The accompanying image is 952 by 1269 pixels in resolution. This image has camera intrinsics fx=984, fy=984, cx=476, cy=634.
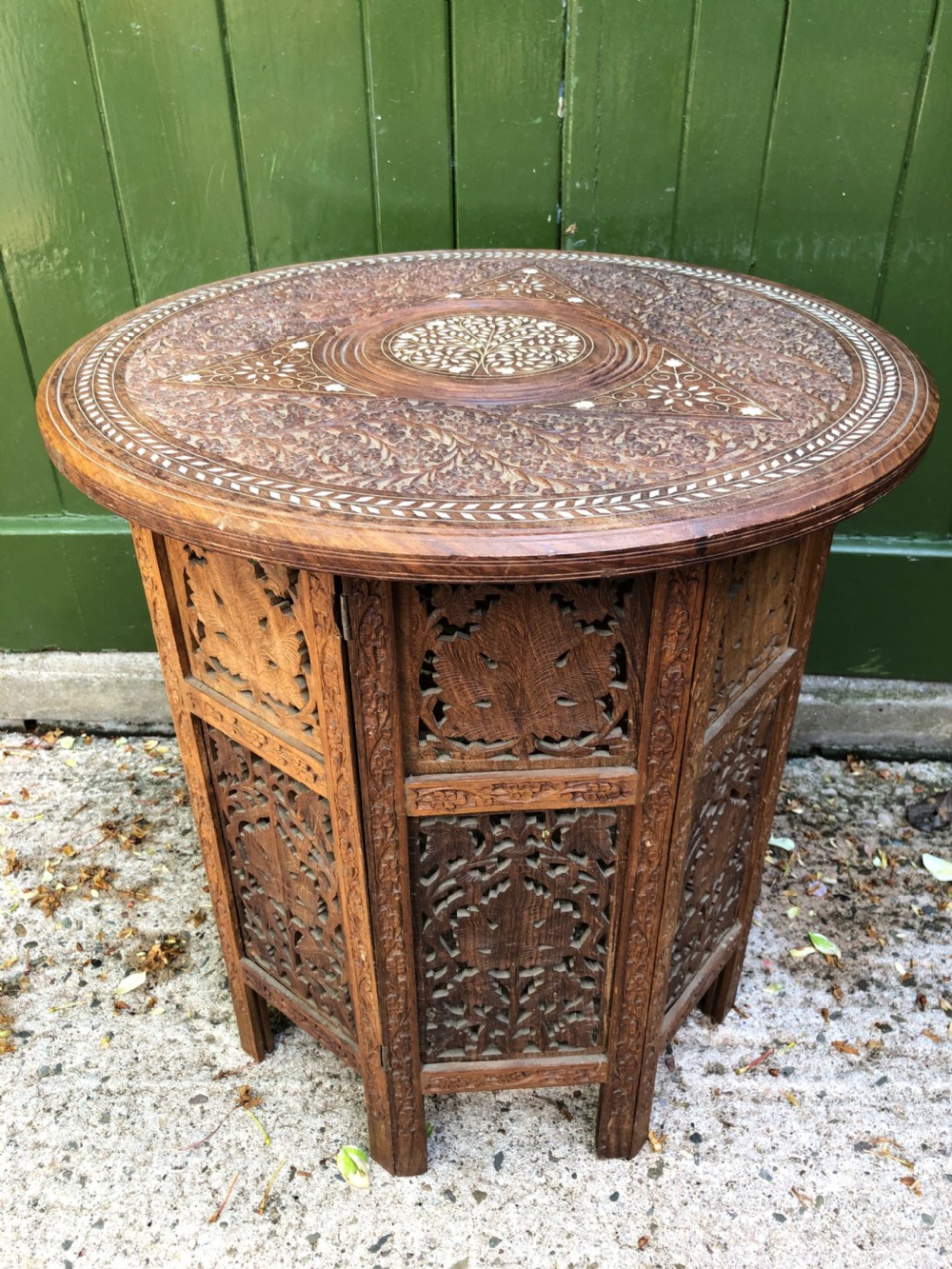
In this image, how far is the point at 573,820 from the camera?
4.90 feet

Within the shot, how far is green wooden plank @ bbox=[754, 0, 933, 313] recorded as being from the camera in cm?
205

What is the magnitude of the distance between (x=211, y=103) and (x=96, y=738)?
5.80ft

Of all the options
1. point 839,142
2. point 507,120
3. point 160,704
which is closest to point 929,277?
point 839,142

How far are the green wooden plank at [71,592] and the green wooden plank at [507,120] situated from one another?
1305mm

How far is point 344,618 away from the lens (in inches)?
48.9

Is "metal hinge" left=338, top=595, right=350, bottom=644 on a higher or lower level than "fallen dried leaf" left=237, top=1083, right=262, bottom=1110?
higher

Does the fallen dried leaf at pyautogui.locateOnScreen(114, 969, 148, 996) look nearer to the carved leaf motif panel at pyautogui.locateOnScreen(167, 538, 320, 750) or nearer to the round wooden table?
the round wooden table

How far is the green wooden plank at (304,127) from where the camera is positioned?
2.12 metres

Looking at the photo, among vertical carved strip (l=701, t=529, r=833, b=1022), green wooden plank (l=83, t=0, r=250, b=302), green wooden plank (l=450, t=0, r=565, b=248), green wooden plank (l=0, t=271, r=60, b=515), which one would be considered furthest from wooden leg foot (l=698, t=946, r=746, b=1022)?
green wooden plank (l=0, t=271, r=60, b=515)

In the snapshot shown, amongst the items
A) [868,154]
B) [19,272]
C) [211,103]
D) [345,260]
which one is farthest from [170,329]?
[868,154]

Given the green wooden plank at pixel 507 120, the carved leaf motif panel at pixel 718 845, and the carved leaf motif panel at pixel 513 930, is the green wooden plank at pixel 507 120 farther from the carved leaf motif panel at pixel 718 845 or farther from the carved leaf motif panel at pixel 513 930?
the carved leaf motif panel at pixel 513 930

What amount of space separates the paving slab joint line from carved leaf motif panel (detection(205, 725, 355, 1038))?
120cm

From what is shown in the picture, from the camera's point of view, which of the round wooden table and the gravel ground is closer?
the round wooden table

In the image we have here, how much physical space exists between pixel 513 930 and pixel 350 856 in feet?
1.07
